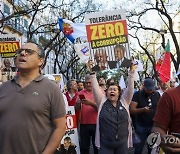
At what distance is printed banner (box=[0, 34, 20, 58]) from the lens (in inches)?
546

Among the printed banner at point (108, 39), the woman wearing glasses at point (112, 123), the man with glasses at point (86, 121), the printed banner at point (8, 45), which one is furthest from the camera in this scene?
the printed banner at point (8, 45)

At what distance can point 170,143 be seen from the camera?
3.13m

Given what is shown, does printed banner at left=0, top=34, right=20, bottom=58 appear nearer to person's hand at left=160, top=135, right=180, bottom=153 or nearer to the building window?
person's hand at left=160, top=135, right=180, bottom=153

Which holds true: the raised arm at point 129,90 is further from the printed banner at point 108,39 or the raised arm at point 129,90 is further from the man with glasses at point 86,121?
the man with glasses at point 86,121

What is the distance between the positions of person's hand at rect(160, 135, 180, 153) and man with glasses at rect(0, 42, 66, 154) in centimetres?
94

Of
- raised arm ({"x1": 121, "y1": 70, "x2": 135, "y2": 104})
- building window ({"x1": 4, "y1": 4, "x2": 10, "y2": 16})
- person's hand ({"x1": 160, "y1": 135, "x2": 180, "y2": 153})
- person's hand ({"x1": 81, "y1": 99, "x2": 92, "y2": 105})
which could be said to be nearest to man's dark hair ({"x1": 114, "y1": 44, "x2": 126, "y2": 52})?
person's hand ({"x1": 81, "y1": 99, "x2": 92, "y2": 105})

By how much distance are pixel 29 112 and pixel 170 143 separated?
46.0 inches

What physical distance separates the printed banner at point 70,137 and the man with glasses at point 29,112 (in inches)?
149

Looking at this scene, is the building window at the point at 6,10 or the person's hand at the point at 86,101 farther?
the building window at the point at 6,10

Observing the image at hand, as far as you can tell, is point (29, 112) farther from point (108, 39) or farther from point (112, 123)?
point (108, 39)

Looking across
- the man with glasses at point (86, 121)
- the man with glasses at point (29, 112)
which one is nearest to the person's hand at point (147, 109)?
the man with glasses at point (86, 121)

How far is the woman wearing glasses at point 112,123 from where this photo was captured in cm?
595

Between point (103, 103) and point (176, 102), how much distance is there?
9.47 ft

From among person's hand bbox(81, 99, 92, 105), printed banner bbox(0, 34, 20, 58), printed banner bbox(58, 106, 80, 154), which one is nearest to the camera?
printed banner bbox(58, 106, 80, 154)
